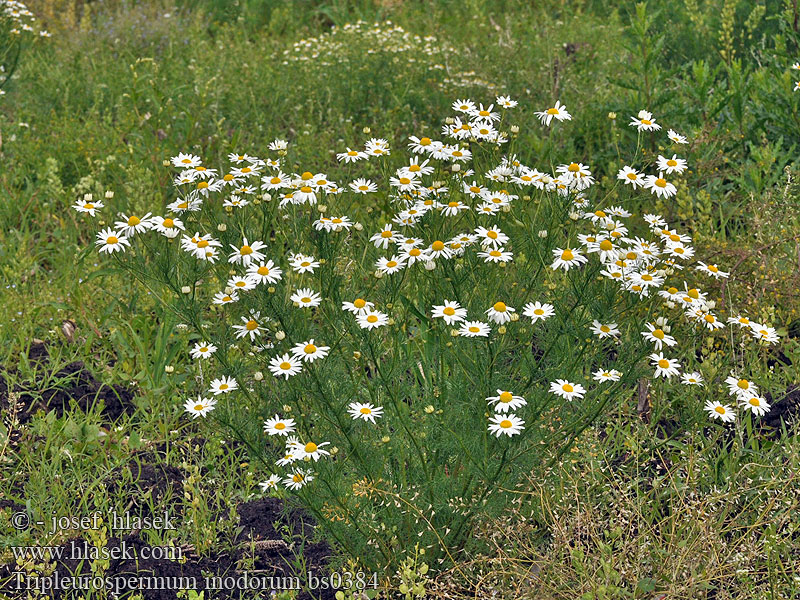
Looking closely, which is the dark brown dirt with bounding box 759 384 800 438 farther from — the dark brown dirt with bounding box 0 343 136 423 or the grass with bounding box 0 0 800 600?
the dark brown dirt with bounding box 0 343 136 423

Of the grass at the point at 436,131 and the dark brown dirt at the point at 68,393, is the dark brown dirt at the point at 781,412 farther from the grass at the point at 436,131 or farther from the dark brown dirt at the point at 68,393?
the dark brown dirt at the point at 68,393

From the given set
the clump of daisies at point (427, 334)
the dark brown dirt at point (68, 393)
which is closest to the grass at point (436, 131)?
the dark brown dirt at point (68, 393)

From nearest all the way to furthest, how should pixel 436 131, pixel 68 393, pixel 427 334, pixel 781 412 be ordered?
pixel 427 334 → pixel 781 412 → pixel 68 393 → pixel 436 131

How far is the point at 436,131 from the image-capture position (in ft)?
17.9

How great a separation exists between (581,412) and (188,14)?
22.7 ft

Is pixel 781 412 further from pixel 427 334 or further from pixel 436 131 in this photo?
pixel 436 131

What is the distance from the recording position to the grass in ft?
8.68

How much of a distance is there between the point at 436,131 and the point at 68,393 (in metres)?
2.80

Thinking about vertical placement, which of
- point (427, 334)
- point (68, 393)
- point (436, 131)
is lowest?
point (68, 393)

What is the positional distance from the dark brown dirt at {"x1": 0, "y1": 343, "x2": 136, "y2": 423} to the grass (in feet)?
0.12

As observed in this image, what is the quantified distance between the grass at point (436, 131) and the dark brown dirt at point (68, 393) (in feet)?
0.12

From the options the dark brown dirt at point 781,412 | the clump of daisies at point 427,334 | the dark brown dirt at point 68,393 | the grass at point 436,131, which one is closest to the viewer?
the clump of daisies at point 427,334

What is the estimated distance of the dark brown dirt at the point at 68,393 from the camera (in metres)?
3.66

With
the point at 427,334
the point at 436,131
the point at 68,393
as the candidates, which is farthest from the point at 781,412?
the point at 68,393
